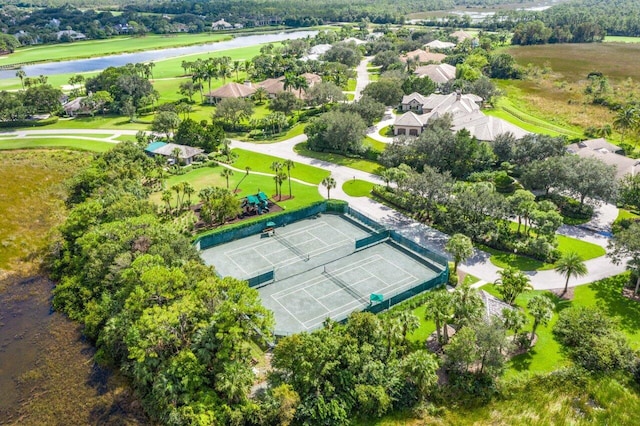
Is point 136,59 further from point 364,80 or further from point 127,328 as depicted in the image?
point 127,328

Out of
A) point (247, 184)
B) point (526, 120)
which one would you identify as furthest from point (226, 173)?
point (526, 120)

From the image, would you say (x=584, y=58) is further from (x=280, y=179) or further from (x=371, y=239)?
(x=371, y=239)

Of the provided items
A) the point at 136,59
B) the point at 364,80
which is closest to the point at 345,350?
the point at 364,80

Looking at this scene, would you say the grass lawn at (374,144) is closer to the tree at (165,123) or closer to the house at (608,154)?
the house at (608,154)

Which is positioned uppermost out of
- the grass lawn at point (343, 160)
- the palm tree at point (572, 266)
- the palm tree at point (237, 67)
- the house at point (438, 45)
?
the house at point (438, 45)

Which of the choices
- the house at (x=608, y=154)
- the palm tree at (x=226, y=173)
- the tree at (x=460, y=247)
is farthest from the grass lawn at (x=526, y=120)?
the palm tree at (x=226, y=173)

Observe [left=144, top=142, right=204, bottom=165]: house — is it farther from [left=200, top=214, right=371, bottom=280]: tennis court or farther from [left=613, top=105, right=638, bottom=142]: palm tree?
[left=613, top=105, right=638, bottom=142]: palm tree

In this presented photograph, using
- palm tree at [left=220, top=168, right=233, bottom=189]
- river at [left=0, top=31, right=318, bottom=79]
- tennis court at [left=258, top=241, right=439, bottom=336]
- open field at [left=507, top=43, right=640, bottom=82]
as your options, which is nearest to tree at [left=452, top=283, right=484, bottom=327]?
tennis court at [left=258, top=241, right=439, bottom=336]
